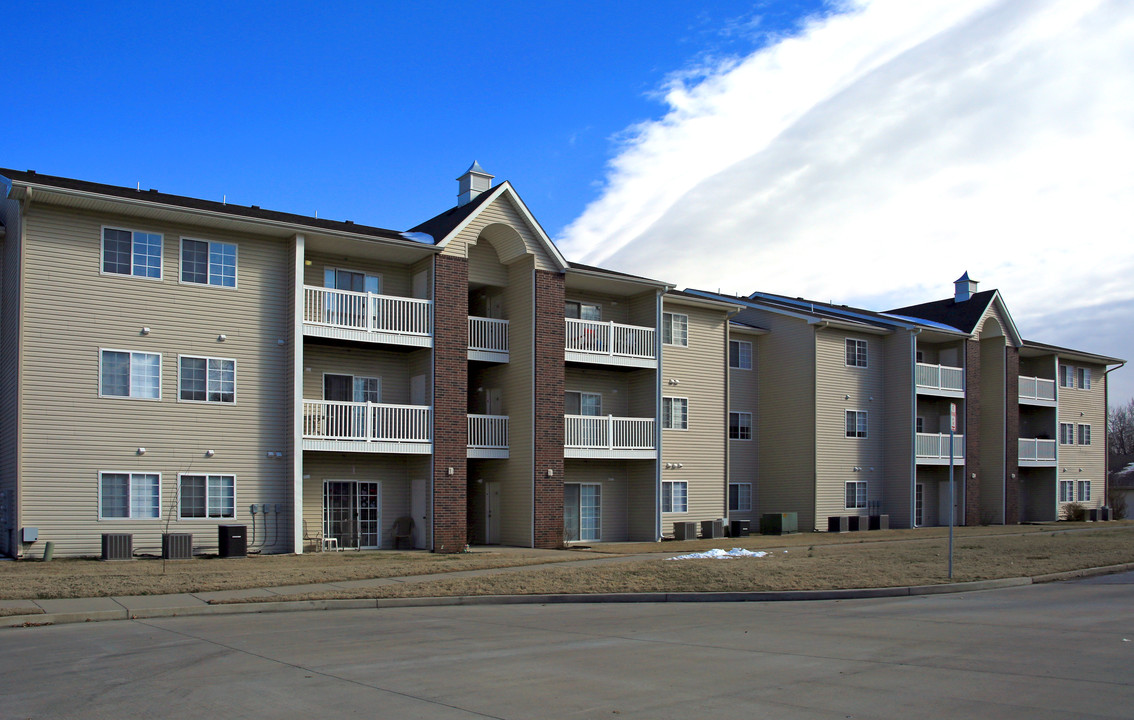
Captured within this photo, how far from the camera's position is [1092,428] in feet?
166

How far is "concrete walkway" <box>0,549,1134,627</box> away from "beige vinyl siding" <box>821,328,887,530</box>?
1804 cm

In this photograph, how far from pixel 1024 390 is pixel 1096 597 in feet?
107

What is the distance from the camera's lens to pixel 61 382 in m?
22.0

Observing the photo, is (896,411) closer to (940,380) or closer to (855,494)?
(940,380)

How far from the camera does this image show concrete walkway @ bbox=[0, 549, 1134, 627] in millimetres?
13423

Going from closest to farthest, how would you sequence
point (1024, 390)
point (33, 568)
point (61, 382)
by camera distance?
point (33, 568) < point (61, 382) < point (1024, 390)

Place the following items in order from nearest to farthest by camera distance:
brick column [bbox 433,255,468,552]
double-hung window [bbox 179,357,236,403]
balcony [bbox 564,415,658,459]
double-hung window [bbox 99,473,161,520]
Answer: double-hung window [bbox 99,473,161,520]
double-hung window [bbox 179,357,236,403]
brick column [bbox 433,255,468,552]
balcony [bbox 564,415,658,459]

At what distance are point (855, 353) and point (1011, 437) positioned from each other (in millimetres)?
10227

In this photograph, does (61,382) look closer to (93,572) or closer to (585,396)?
(93,572)

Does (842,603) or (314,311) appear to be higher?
(314,311)

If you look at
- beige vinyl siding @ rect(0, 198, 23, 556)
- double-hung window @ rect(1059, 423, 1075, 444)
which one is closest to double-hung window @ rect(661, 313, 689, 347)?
beige vinyl siding @ rect(0, 198, 23, 556)

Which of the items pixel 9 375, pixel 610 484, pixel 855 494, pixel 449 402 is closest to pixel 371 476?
pixel 449 402

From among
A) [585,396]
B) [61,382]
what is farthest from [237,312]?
[585,396]

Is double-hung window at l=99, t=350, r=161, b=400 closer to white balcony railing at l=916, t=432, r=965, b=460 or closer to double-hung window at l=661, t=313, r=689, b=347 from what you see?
double-hung window at l=661, t=313, r=689, b=347
